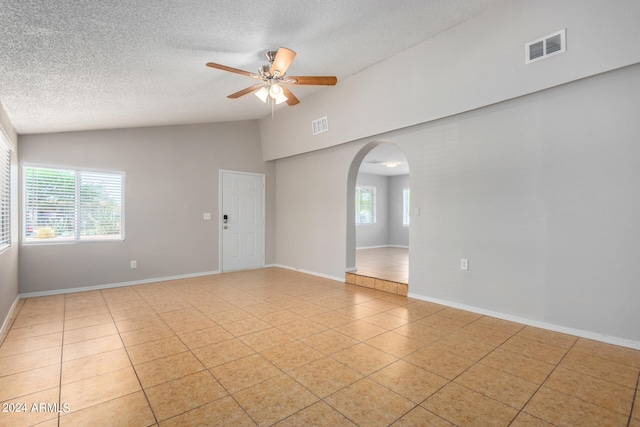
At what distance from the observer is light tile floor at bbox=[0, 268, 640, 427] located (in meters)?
1.85

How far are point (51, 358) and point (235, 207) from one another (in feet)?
13.6

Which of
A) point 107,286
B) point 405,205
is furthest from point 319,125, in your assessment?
point 405,205

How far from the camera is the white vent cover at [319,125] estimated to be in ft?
17.3

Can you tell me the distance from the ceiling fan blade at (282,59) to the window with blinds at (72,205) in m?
3.55

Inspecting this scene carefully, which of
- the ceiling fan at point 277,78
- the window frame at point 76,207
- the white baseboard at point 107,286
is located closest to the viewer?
the ceiling fan at point 277,78

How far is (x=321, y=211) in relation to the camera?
19.6 ft

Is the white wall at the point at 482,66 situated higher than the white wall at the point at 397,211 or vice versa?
the white wall at the point at 482,66

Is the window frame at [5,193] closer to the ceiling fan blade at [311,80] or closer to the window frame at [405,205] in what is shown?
the ceiling fan blade at [311,80]

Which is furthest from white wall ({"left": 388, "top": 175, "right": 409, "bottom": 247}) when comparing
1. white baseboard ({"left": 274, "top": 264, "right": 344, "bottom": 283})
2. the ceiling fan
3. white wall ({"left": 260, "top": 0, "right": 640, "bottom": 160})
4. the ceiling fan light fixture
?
the ceiling fan light fixture

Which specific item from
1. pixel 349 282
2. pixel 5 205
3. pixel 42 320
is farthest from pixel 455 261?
pixel 5 205

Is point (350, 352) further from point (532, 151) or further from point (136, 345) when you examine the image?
point (532, 151)

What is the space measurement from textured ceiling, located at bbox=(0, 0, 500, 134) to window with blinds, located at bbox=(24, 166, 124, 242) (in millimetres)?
701

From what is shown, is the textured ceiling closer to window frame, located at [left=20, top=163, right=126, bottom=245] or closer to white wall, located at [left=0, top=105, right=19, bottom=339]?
white wall, located at [left=0, top=105, right=19, bottom=339]

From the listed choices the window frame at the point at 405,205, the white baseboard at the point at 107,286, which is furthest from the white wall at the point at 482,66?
the window frame at the point at 405,205
